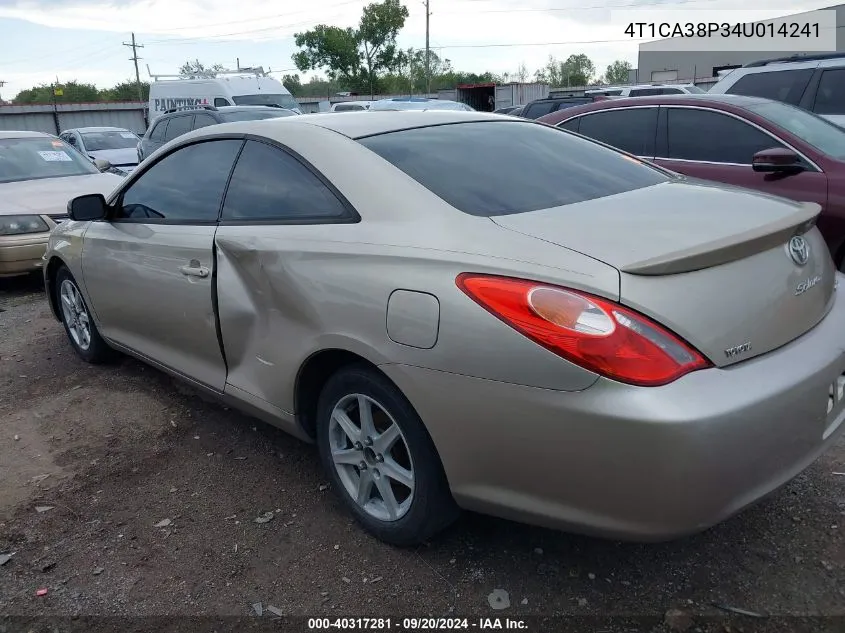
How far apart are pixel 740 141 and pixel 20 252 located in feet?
20.7

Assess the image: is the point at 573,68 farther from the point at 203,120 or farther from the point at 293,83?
the point at 203,120

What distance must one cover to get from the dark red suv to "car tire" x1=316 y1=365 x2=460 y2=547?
3.49 m

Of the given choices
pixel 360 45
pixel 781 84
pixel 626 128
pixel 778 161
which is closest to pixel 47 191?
pixel 626 128

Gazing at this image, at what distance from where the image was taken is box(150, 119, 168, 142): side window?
13320 mm

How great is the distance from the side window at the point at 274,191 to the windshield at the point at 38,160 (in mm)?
5927

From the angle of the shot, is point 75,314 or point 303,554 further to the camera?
point 75,314

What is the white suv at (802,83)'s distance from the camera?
7613mm

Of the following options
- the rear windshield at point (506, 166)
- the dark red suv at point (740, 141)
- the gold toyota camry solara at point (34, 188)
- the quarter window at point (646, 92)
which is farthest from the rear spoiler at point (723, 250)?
the quarter window at point (646, 92)

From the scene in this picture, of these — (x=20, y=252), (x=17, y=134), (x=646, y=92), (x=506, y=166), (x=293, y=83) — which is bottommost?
(x=20, y=252)

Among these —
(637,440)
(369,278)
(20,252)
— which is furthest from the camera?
(20,252)

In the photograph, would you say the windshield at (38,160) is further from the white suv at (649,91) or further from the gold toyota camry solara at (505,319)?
the white suv at (649,91)

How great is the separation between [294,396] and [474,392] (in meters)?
0.99

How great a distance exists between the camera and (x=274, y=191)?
9.91ft

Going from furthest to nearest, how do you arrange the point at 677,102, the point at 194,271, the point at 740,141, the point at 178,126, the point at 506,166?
the point at 178,126
the point at 677,102
the point at 740,141
the point at 194,271
the point at 506,166
